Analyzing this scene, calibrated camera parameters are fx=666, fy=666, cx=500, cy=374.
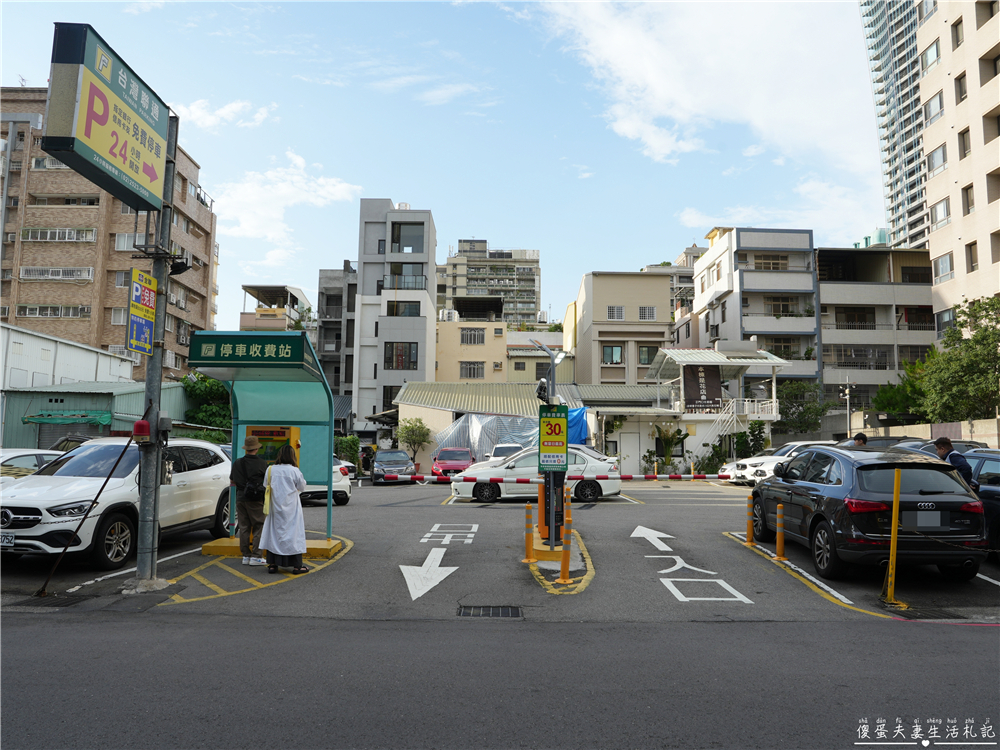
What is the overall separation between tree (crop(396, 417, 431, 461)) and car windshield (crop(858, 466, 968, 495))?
25786 mm

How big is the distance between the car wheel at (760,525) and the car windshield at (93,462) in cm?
1012

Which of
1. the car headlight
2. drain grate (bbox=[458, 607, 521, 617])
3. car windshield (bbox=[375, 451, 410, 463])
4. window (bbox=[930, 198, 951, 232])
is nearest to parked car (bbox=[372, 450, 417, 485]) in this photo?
car windshield (bbox=[375, 451, 410, 463])

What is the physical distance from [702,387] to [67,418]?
2818 centimetres

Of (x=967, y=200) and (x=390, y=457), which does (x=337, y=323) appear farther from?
(x=967, y=200)

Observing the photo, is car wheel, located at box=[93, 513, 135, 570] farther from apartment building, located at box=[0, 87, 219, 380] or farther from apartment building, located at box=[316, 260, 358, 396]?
apartment building, located at box=[316, 260, 358, 396]

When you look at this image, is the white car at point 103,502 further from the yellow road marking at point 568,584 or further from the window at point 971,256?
the window at point 971,256

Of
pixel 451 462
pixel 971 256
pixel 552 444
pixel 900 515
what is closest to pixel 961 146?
pixel 971 256

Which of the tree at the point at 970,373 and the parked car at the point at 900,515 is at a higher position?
the tree at the point at 970,373

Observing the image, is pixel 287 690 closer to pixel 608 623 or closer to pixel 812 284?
pixel 608 623

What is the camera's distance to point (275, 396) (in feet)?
37.9

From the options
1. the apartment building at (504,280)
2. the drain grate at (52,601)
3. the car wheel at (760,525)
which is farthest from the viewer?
the apartment building at (504,280)

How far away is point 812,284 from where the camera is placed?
43938 millimetres

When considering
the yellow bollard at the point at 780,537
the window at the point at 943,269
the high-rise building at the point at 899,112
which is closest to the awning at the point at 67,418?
the yellow bollard at the point at 780,537

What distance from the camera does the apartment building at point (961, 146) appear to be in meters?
32.2
